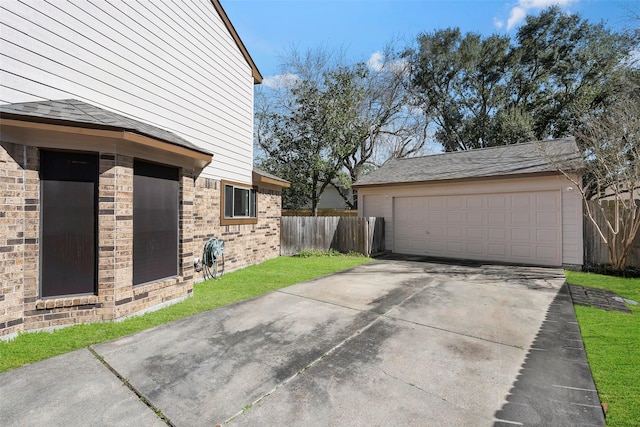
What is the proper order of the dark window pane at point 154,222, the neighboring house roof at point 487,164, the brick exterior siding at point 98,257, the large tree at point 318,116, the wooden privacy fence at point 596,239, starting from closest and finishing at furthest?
the brick exterior siding at point 98,257
the dark window pane at point 154,222
the wooden privacy fence at point 596,239
the neighboring house roof at point 487,164
the large tree at point 318,116

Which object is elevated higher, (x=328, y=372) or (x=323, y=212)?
(x=323, y=212)

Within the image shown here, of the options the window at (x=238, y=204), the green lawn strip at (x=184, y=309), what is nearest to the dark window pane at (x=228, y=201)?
the window at (x=238, y=204)

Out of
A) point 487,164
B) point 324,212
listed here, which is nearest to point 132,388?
point 487,164

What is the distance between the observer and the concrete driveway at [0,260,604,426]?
8.39 feet

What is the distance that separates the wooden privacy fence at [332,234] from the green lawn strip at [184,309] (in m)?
1.79

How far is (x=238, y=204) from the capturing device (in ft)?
30.4

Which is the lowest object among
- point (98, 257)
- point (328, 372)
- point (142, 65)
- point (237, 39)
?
point (328, 372)

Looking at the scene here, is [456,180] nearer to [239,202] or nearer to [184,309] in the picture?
[239,202]

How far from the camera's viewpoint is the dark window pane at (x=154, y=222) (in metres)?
5.14

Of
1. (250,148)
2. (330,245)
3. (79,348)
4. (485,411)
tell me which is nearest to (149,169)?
(79,348)

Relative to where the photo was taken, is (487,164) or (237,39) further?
(487,164)

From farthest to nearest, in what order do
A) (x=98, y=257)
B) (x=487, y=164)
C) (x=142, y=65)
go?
(x=487, y=164)
(x=142, y=65)
(x=98, y=257)

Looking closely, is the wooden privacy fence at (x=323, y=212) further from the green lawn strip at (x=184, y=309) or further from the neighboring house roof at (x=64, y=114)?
the neighboring house roof at (x=64, y=114)

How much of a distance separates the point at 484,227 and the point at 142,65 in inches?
437
